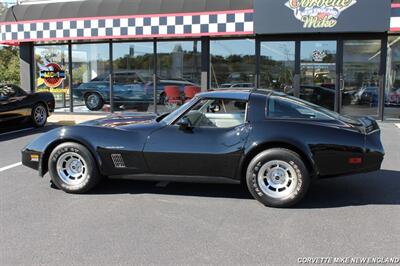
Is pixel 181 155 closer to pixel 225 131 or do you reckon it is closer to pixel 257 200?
pixel 225 131

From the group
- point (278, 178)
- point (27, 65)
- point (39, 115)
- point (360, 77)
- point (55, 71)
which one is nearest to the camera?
point (278, 178)

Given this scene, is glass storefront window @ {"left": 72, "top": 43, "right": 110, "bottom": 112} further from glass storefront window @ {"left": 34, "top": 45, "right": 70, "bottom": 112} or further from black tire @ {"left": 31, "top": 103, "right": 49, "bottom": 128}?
black tire @ {"left": 31, "top": 103, "right": 49, "bottom": 128}

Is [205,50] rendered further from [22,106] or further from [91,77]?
[22,106]

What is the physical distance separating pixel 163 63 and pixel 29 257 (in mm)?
10580

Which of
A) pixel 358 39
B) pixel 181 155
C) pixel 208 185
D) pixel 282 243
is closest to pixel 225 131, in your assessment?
pixel 181 155

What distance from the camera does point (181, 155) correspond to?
493 centimetres

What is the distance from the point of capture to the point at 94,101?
1462cm

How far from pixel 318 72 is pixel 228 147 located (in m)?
8.35

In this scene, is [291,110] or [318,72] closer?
[291,110]

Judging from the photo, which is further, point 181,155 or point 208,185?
point 208,185

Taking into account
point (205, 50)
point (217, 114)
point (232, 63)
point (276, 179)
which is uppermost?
point (205, 50)

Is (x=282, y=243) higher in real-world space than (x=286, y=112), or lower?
lower

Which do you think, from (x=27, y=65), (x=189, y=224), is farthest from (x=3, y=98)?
(x=189, y=224)

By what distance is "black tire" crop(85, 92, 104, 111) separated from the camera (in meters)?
14.6
